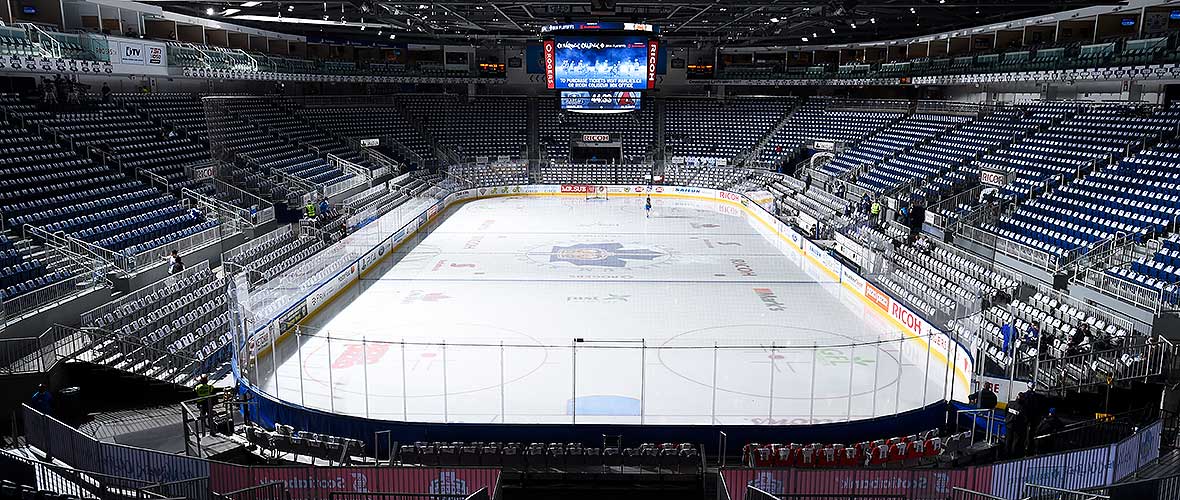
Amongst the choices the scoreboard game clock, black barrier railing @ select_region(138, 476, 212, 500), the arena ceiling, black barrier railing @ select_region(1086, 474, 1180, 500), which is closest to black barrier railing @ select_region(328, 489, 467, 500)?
black barrier railing @ select_region(138, 476, 212, 500)

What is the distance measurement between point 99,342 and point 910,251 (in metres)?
19.2

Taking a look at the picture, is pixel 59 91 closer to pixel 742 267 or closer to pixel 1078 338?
pixel 742 267

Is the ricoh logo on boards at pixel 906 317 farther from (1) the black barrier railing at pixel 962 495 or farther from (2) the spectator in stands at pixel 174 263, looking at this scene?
(2) the spectator in stands at pixel 174 263

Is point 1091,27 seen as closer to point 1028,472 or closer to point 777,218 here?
point 777,218

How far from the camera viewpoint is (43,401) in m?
10.8

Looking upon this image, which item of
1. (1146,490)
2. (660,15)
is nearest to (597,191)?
(660,15)

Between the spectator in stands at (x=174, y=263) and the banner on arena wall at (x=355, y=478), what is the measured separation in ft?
36.5

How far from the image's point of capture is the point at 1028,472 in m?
8.70

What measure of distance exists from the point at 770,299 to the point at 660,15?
19.0 meters

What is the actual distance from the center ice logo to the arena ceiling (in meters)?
8.17

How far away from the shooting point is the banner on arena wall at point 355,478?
8.64 metres

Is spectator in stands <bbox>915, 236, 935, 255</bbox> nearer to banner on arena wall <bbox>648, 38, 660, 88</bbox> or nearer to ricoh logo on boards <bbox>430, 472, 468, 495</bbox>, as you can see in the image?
banner on arena wall <bbox>648, 38, 660, 88</bbox>

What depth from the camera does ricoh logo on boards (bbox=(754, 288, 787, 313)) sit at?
19.0 metres

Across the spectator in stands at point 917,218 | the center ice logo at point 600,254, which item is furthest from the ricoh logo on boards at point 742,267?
the spectator in stands at point 917,218
